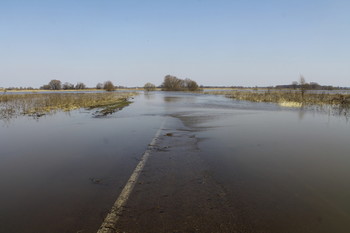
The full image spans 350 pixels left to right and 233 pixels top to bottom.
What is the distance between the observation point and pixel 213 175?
619cm

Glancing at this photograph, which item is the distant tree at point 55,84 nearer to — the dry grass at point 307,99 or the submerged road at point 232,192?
the dry grass at point 307,99

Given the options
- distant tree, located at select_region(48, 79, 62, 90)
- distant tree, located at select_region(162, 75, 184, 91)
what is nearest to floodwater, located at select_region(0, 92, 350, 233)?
distant tree, located at select_region(162, 75, 184, 91)

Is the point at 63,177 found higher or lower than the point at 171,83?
lower

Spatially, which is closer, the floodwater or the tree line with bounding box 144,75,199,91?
the floodwater

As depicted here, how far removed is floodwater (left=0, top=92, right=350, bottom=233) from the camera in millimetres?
4090

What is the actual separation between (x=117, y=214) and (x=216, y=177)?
9.64 ft

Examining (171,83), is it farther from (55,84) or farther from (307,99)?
(307,99)

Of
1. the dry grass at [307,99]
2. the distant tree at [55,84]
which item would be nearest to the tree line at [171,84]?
the distant tree at [55,84]

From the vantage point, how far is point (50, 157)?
8.17m

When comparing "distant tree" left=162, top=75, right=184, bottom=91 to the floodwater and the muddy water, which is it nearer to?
the muddy water

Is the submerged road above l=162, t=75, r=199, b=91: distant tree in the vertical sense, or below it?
below

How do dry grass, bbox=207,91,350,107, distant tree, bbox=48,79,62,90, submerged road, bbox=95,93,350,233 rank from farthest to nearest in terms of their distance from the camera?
1. distant tree, bbox=48,79,62,90
2. dry grass, bbox=207,91,350,107
3. submerged road, bbox=95,93,350,233

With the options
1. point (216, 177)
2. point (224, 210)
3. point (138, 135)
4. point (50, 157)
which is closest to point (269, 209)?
point (224, 210)

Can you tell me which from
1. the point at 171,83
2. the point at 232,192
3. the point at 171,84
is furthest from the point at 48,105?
the point at 171,83
